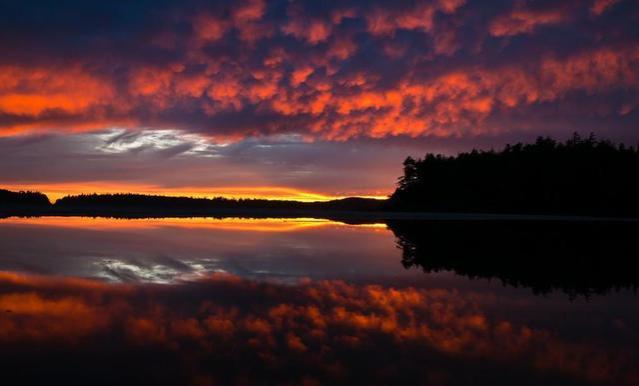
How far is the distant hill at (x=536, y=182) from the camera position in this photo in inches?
2753

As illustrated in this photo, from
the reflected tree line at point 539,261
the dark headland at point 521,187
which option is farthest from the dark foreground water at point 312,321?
the dark headland at point 521,187

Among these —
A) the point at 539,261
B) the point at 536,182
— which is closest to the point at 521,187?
the point at 536,182

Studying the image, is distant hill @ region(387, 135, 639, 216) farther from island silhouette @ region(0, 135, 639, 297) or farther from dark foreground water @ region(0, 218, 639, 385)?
dark foreground water @ region(0, 218, 639, 385)

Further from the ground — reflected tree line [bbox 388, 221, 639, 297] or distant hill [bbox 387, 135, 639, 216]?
distant hill [bbox 387, 135, 639, 216]

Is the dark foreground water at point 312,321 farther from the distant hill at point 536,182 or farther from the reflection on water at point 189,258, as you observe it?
the distant hill at point 536,182

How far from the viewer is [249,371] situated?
22.3 feet

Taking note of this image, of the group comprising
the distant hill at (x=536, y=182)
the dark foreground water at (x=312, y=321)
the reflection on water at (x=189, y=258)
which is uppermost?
the distant hill at (x=536, y=182)

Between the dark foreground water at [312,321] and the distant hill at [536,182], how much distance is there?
191 ft

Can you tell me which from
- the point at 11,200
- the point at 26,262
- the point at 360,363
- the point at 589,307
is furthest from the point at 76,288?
the point at 11,200

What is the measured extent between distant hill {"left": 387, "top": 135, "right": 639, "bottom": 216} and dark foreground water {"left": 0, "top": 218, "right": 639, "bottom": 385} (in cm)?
5829

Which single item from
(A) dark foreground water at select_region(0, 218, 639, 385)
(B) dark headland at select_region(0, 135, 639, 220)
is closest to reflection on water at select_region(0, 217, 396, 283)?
(A) dark foreground water at select_region(0, 218, 639, 385)

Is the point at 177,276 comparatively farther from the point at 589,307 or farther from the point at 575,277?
the point at 575,277

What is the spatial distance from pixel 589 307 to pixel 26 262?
15817mm

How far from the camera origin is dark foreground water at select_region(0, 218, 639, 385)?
6.87 m
